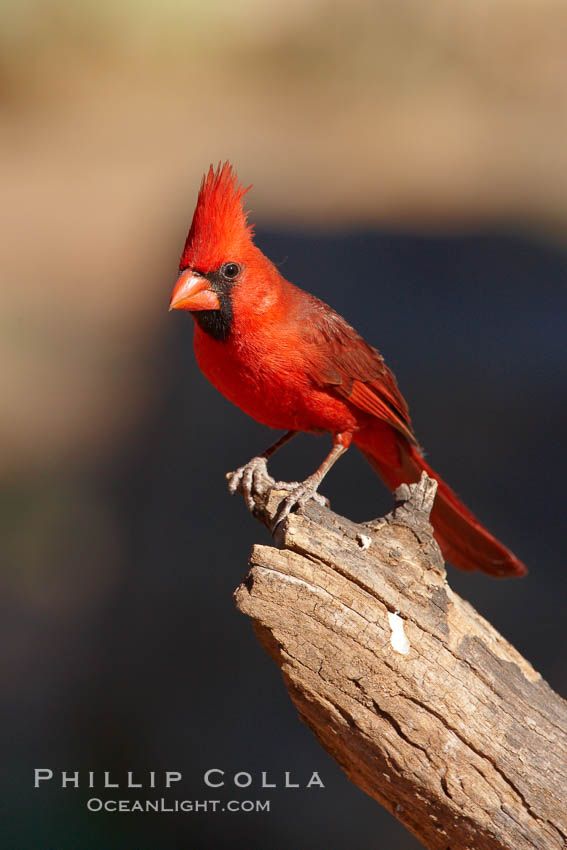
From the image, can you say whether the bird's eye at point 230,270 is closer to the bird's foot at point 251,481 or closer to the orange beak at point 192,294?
the orange beak at point 192,294

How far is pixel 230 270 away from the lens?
98.9 inches

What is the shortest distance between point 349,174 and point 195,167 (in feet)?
5.01

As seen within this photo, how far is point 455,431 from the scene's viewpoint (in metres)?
4.76

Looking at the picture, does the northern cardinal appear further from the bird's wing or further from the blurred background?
the blurred background

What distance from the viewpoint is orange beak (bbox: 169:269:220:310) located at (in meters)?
2.41

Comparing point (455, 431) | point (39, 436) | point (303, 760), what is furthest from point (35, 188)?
point (303, 760)

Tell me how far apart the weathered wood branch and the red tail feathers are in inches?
27.0

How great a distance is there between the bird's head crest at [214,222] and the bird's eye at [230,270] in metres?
0.02

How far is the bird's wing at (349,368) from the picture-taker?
8.71ft

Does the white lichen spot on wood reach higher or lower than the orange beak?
lower

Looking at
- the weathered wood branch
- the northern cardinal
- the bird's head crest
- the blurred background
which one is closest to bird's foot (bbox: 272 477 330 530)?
the northern cardinal

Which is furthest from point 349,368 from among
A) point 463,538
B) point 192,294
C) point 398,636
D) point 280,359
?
point 398,636

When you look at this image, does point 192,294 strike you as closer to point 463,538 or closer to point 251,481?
point 251,481

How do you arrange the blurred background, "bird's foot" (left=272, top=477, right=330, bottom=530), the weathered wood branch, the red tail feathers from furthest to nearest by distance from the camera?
the blurred background
the red tail feathers
"bird's foot" (left=272, top=477, right=330, bottom=530)
the weathered wood branch
